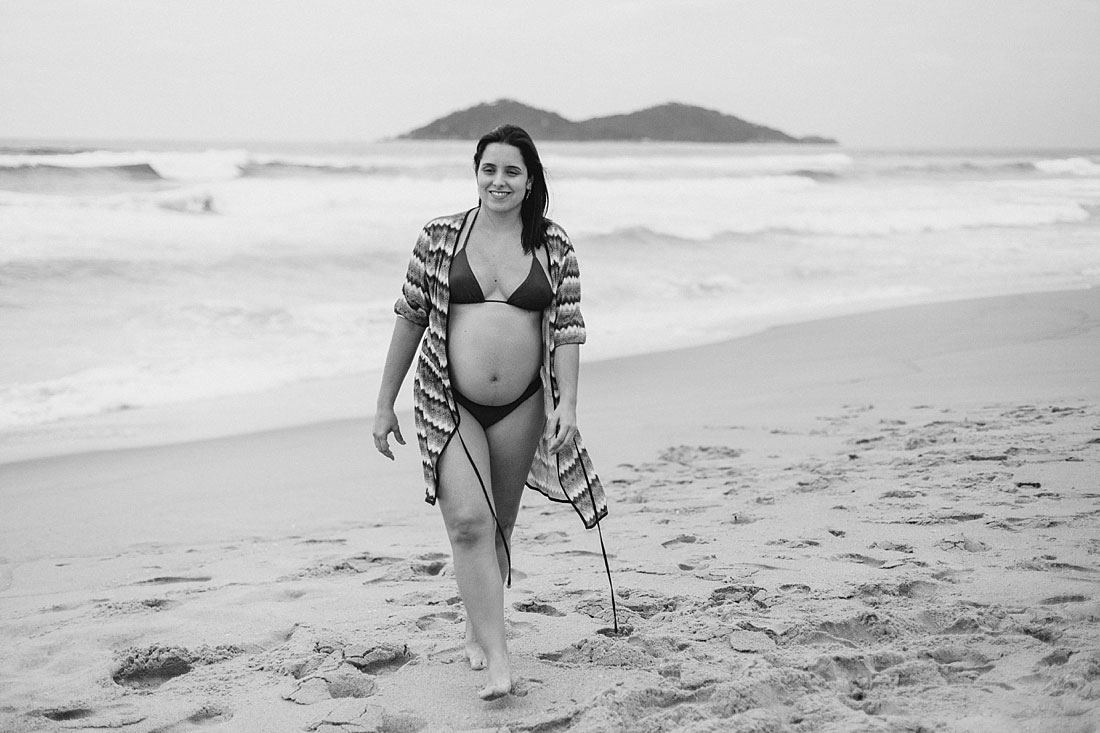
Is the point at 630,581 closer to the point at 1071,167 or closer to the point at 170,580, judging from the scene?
the point at 170,580

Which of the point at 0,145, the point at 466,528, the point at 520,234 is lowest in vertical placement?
the point at 466,528

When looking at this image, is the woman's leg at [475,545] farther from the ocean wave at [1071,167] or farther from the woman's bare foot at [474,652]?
the ocean wave at [1071,167]

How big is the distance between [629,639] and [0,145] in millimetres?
25801

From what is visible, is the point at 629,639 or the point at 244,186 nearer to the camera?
the point at 629,639

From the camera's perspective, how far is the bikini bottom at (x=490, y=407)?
123 inches

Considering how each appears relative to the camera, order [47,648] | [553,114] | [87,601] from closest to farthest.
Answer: [47,648] → [87,601] → [553,114]

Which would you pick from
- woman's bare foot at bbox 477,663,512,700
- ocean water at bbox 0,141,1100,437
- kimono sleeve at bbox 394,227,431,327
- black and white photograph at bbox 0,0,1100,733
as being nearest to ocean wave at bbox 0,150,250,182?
ocean water at bbox 0,141,1100,437

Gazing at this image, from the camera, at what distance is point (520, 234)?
318 cm

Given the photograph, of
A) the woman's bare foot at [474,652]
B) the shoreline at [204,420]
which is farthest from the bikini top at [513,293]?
the shoreline at [204,420]

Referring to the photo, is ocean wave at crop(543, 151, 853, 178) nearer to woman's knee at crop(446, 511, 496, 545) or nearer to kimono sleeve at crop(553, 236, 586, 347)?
kimono sleeve at crop(553, 236, 586, 347)

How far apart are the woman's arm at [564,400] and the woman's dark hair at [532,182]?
348 mm

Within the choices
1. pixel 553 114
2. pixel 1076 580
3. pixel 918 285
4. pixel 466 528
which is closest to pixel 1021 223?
pixel 918 285

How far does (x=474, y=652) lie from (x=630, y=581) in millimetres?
912

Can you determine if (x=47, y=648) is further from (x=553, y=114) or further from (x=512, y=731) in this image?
(x=553, y=114)
